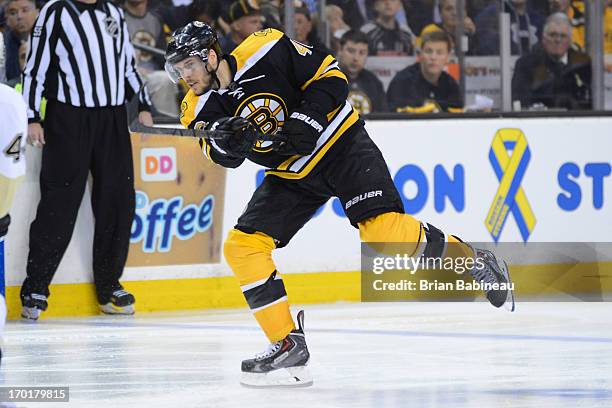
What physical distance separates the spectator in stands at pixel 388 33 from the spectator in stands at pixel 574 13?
2.73ft

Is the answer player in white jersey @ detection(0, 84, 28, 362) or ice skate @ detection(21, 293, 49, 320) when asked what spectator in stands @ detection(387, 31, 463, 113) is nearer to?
ice skate @ detection(21, 293, 49, 320)

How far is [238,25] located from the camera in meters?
6.62

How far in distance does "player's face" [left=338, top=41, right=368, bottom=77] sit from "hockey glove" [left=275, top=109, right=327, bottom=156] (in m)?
2.69

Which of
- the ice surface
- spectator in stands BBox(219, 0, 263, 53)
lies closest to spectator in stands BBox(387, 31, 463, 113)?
spectator in stands BBox(219, 0, 263, 53)

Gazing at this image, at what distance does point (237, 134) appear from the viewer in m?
4.08

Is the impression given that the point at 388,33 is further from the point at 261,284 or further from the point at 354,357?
the point at 261,284

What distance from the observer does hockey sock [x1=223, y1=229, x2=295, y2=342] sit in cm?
413

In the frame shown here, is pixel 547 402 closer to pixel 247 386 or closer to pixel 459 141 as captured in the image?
pixel 247 386

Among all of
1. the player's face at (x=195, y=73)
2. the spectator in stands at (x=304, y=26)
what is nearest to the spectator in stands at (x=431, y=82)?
the spectator in stands at (x=304, y=26)

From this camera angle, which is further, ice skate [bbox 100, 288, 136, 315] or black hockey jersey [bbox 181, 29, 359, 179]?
ice skate [bbox 100, 288, 136, 315]

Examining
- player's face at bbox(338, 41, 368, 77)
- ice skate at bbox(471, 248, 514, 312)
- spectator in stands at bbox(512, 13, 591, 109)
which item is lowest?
ice skate at bbox(471, 248, 514, 312)

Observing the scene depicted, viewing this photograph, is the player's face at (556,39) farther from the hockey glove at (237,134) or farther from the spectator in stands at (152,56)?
the hockey glove at (237,134)

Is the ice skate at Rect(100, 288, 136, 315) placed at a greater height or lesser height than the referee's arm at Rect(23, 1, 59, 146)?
lesser

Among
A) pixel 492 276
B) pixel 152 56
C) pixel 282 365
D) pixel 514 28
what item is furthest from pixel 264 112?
pixel 514 28
